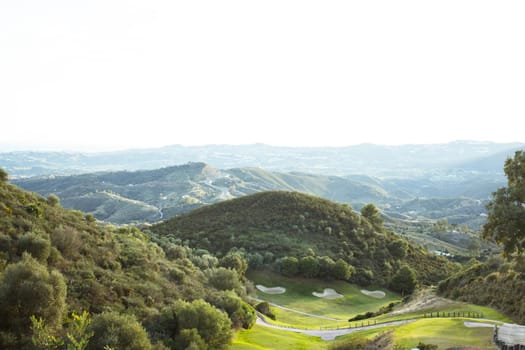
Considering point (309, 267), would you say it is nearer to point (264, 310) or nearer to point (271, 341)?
point (264, 310)

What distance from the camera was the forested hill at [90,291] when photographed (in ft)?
65.8

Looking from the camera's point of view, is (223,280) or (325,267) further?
(325,267)

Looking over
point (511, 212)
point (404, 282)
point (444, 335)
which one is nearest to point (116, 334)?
point (444, 335)

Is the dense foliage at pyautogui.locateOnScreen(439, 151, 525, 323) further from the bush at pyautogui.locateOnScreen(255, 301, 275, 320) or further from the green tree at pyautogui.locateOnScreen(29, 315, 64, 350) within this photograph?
the green tree at pyautogui.locateOnScreen(29, 315, 64, 350)

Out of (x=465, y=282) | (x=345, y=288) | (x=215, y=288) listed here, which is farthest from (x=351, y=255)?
(x=215, y=288)

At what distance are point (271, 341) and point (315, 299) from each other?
99.5 ft

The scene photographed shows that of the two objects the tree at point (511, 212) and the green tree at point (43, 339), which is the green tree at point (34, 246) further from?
the tree at point (511, 212)

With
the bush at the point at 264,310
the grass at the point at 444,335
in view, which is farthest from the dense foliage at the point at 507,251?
the bush at the point at 264,310

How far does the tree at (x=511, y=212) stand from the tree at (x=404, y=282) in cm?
4203

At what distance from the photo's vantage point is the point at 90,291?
26406mm

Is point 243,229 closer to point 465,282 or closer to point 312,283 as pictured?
point 312,283

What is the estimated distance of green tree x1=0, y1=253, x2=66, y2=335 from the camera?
65.2ft

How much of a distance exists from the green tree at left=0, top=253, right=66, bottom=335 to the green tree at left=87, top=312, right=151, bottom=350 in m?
2.13

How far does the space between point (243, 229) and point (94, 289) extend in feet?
187
